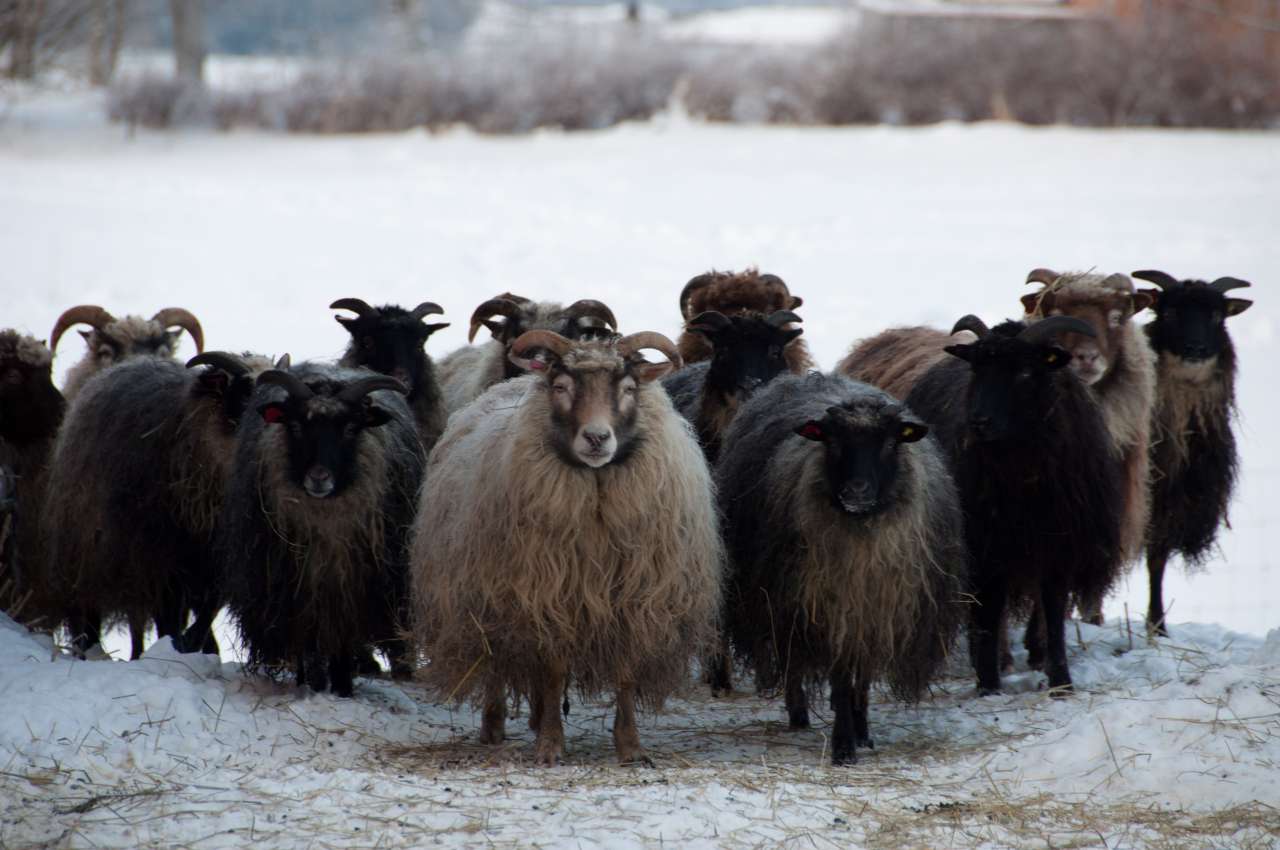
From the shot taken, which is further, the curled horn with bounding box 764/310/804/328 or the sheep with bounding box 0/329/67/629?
the curled horn with bounding box 764/310/804/328

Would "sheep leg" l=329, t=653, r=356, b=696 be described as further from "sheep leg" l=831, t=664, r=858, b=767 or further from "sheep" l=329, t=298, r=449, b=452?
"sheep leg" l=831, t=664, r=858, b=767

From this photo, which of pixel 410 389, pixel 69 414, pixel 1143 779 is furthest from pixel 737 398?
pixel 69 414

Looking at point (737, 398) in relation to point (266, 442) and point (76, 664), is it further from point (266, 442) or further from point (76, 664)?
point (76, 664)

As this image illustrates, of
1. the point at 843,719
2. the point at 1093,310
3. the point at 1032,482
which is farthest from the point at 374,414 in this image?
the point at 1093,310

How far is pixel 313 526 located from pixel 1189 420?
5928 mm

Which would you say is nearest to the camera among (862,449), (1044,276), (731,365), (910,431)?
(862,449)

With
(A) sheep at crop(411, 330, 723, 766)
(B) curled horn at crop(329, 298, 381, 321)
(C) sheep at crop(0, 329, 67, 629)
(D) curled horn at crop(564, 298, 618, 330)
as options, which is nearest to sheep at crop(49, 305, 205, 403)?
(C) sheep at crop(0, 329, 67, 629)

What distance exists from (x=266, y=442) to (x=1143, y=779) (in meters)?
4.79

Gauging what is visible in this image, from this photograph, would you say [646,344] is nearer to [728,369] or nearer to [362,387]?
[362,387]

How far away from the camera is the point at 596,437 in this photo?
6.89m

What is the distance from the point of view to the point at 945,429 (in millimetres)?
8898

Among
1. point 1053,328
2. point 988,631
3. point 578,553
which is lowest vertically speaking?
point 988,631

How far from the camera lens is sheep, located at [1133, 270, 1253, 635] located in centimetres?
1000

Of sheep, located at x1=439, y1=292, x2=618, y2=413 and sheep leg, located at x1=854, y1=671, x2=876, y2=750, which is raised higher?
sheep, located at x1=439, y1=292, x2=618, y2=413
